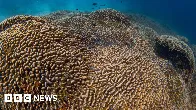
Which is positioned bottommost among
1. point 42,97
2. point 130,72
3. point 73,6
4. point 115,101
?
point 115,101

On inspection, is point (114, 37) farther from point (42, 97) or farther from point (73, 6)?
point (73, 6)

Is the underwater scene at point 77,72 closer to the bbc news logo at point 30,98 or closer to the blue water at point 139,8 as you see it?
the bbc news logo at point 30,98

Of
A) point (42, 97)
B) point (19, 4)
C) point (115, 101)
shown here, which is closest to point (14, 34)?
point (42, 97)

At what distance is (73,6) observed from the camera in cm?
4434

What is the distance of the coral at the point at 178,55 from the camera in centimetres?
562

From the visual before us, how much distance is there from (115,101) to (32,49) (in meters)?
1.68

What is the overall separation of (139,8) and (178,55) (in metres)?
50.3

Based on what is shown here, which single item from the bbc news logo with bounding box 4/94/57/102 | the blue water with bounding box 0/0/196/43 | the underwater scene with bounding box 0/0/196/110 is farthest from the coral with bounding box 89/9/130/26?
the blue water with bounding box 0/0/196/43

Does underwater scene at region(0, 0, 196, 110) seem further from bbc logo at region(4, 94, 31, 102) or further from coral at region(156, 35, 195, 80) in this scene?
coral at region(156, 35, 195, 80)

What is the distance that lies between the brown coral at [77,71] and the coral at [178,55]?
1.26 m

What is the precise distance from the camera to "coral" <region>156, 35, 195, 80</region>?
221 inches

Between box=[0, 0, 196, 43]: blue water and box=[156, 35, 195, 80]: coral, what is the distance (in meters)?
16.5

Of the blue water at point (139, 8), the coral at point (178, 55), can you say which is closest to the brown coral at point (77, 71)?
the coral at point (178, 55)

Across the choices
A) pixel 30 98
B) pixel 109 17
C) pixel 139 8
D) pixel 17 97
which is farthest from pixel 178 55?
pixel 139 8
